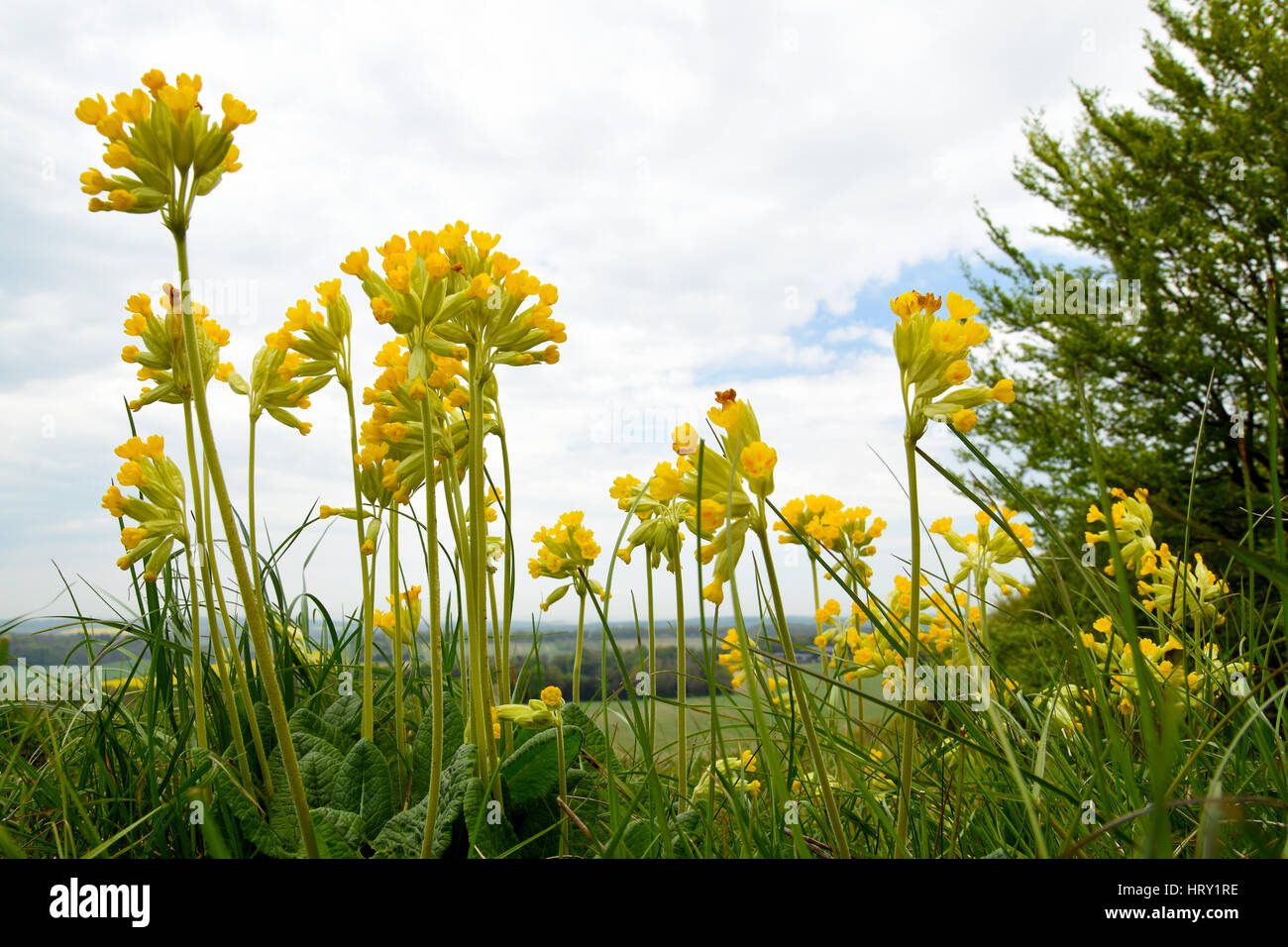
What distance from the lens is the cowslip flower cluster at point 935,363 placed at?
4.09 ft

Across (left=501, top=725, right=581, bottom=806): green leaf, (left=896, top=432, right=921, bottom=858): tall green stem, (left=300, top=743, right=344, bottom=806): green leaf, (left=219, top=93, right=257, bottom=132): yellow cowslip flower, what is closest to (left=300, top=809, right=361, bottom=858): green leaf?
(left=300, top=743, right=344, bottom=806): green leaf

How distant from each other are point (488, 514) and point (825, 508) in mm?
839

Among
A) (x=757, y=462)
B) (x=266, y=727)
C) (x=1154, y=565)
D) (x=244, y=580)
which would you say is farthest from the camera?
(x=1154, y=565)

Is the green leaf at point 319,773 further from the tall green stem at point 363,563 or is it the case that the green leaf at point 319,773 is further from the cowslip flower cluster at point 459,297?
the cowslip flower cluster at point 459,297

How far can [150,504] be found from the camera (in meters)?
1.51

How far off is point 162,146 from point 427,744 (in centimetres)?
120

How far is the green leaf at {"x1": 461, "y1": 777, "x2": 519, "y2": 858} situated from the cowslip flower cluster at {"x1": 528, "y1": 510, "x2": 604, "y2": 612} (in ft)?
2.38

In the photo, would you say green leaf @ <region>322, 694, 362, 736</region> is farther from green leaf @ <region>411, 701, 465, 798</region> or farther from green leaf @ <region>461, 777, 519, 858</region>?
green leaf @ <region>461, 777, 519, 858</region>

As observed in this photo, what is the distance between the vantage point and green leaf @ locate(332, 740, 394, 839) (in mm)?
1515

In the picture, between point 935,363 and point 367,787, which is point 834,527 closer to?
point 935,363

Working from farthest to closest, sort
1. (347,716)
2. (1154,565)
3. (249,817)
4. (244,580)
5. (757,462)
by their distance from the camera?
(1154,565)
(347,716)
(249,817)
(757,462)
(244,580)

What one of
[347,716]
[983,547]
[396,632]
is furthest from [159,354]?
[983,547]
